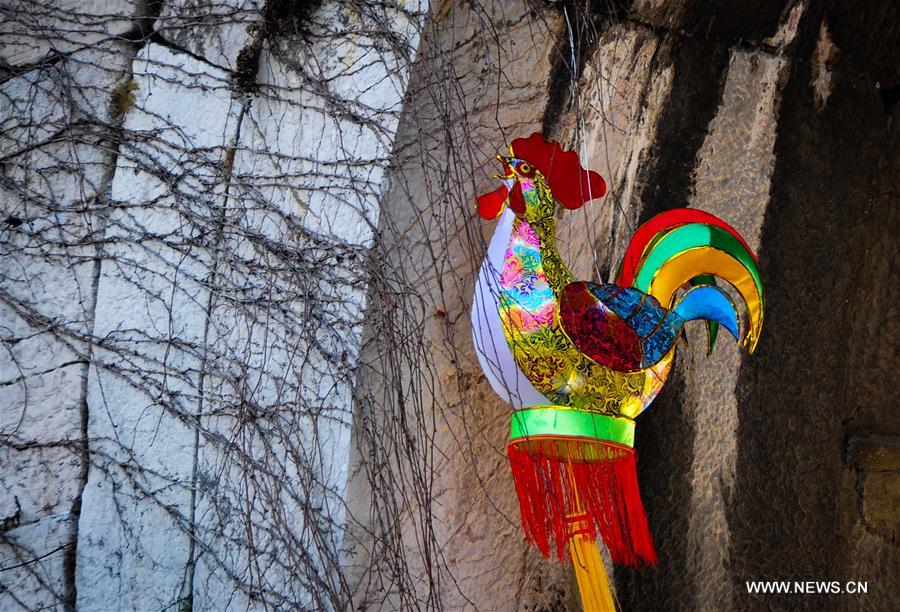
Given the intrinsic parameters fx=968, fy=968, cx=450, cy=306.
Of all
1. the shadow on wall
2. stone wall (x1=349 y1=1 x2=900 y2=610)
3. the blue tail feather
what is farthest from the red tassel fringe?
A: the shadow on wall

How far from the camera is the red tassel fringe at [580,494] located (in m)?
2.20

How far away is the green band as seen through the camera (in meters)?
2.13

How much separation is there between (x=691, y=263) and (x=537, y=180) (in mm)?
420

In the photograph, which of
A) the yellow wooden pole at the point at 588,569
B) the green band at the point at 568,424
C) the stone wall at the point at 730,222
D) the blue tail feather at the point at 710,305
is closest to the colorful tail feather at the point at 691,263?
the blue tail feather at the point at 710,305

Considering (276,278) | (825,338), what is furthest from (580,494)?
(825,338)

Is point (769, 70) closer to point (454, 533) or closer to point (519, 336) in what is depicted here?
point (519, 336)

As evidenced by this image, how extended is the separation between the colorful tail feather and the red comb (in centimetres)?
16

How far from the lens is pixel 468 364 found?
8.01 ft

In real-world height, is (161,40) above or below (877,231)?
above

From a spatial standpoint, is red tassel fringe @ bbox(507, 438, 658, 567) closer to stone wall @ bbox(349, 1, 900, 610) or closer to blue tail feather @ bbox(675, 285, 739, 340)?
stone wall @ bbox(349, 1, 900, 610)

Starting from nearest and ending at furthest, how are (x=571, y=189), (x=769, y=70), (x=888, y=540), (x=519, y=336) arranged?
(x=519, y=336), (x=571, y=189), (x=769, y=70), (x=888, y=540)

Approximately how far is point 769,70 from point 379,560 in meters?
1.83

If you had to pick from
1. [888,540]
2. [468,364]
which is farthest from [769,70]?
[888,540]

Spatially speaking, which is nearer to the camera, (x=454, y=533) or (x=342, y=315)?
(x=342, y=315)
